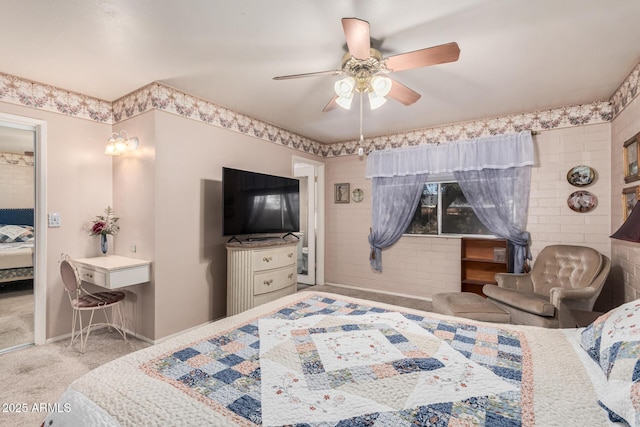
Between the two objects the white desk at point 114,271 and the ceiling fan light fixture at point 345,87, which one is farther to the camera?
the white desk at point 114,271

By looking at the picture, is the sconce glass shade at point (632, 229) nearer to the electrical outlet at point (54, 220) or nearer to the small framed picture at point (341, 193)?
the small framed picture at point (341, 193)

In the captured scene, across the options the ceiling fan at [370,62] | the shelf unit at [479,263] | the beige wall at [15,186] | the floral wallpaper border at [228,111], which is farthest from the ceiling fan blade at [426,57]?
the beige wall at [15,186]

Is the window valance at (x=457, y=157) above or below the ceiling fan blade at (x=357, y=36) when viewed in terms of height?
below

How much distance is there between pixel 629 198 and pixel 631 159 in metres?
0.34

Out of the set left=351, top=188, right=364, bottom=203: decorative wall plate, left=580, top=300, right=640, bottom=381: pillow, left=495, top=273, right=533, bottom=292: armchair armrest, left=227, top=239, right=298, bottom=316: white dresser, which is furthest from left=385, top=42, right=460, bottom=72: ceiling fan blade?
left=351, top=188, right=364, bottom=203: decorative wall plate

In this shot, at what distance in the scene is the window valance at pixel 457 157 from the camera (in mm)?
3641

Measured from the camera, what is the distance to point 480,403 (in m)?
0.98

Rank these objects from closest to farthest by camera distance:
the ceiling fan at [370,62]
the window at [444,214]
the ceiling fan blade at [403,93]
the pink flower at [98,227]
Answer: the ceiling fan at [370,62] → the ceiling fan blade at [403,93] → the pink flower at [98,227] → the window at [444,214]

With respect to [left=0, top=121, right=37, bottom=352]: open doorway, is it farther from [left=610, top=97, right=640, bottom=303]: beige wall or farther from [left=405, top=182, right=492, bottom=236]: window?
[left=610, top=97, right=640, bottom=303]: beige wall

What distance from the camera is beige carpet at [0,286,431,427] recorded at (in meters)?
2.01

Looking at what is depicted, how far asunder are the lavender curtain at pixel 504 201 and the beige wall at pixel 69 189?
428cm

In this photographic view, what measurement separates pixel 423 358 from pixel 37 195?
3525mm

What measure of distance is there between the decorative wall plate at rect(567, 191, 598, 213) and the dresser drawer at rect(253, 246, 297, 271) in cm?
320

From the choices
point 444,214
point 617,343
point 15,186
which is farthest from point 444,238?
point 15,186
